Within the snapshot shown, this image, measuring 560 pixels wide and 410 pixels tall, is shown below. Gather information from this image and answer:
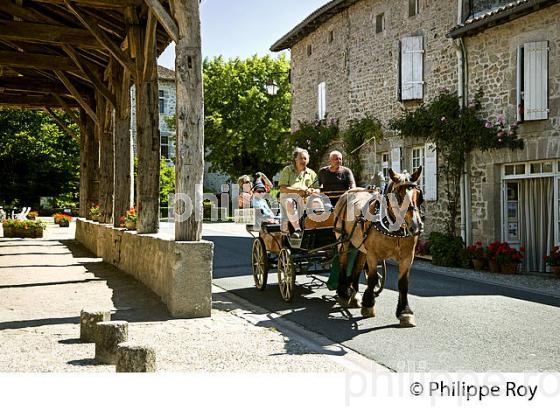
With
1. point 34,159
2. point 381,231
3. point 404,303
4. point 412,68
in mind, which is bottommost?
point 404,303

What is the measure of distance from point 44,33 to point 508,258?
10.1m

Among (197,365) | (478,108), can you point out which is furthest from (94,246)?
(197,365)

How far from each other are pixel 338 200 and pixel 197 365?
12.1 ft

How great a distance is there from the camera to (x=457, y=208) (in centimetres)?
1517

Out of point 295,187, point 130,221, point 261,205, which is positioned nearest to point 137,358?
point 295,187

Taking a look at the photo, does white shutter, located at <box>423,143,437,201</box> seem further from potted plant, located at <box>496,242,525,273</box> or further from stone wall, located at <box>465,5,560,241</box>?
potted plant, located at <box>496,242,525,273</box>

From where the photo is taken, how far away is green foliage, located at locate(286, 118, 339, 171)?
2073 centimetres

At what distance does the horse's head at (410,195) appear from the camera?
6.45 meters

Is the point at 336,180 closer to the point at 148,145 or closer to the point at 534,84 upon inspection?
the point at 148,145

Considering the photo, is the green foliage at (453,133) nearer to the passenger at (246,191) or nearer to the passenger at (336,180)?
the passenger at (246,191)

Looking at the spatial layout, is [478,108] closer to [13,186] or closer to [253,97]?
[253,97]

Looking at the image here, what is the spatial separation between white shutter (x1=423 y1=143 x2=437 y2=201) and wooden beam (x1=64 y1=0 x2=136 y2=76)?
8434 mm

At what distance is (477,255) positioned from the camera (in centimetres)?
1342

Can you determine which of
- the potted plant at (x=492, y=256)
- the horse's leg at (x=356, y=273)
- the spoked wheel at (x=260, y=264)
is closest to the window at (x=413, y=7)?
the potted plant at (x=492, y=256)
